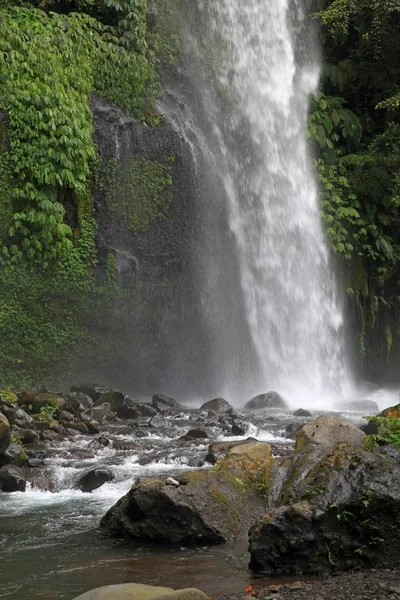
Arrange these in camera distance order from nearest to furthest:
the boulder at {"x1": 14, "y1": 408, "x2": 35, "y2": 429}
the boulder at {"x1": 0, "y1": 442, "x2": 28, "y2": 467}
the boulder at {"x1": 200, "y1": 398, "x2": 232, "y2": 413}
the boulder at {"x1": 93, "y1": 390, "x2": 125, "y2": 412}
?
the boulder at {"x1": 0, "y1": 442, "x2": 28, "y2": 467}
the boulder at {"x1": 14, "y1": 408, "x2": 35, "y2": 429}
the boulder at {"x1": 93, "y1": 390, "x2": 125, "y2": 412}
the boulder at {"x1": 200, "y1": 398, "x2": 232, "y2": 413}

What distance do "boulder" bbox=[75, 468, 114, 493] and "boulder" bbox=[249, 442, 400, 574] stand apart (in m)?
3.02

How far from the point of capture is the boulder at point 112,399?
12117 mm

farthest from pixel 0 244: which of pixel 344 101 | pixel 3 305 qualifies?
pixel 344 101

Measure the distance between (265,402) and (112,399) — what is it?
324cm

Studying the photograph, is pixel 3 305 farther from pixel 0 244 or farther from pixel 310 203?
pixel 310 203

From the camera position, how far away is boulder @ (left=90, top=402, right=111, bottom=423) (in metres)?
11.5

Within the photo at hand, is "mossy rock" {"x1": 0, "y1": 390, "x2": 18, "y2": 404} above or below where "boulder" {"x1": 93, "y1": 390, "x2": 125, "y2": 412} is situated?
below

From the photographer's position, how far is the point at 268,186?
18.0 metres

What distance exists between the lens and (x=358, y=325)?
18750 mm

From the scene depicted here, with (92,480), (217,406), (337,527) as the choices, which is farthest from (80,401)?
(337,527)

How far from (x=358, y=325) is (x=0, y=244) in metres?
9.37

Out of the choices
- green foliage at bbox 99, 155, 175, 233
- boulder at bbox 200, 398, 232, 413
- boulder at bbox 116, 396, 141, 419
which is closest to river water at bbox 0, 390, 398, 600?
boulder at bbox 116, 396, 141, 419

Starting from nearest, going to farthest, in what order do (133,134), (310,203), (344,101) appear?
(133,134), (310,203), (344,101)

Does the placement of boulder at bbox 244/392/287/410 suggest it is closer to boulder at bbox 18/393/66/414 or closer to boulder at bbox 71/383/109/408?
boulder at bbox 71/383/109/408
